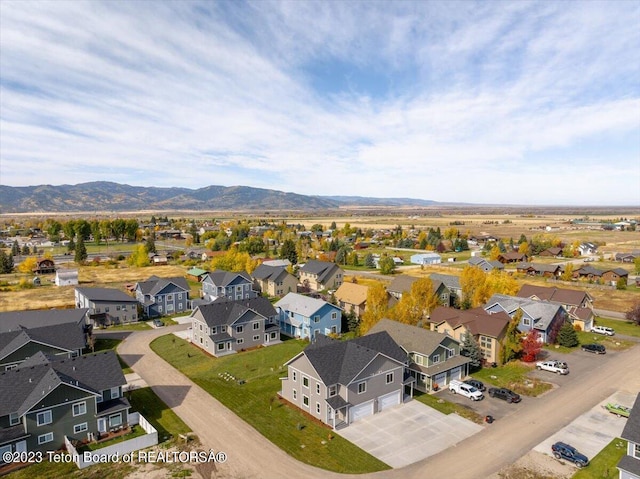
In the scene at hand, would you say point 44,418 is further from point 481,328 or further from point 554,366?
point 554,366

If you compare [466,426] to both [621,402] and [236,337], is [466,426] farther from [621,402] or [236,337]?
[236,337]

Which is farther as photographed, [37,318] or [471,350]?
[37,318]

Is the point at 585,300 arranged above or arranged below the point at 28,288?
above

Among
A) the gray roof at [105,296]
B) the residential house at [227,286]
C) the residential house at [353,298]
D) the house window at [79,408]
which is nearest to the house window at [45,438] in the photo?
the house window at [79,408]

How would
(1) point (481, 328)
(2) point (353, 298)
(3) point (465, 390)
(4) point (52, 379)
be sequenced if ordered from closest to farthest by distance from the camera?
(4) point (52, 379), (3) point (465, 390), (1) point (481, 328), (2) point (353, 298)

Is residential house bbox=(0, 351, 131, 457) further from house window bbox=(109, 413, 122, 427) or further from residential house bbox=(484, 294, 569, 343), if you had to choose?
residential house bbox=(484, 294, 569, 343)

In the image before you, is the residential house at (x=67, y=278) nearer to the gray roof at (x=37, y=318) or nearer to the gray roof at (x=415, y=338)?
the gray roof at (x=37, y=318)

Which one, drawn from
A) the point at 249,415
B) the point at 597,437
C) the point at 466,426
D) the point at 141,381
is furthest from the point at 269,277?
the point at 597,437

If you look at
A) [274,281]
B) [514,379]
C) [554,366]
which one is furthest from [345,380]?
[274,281]
